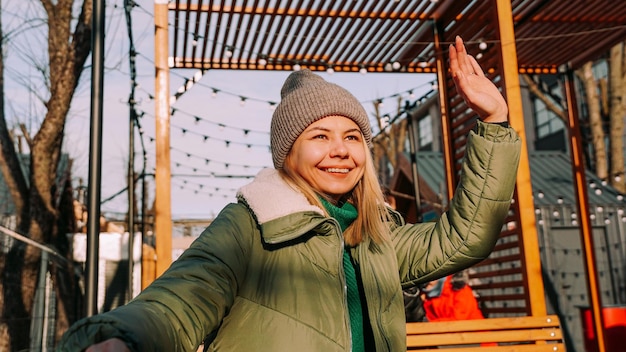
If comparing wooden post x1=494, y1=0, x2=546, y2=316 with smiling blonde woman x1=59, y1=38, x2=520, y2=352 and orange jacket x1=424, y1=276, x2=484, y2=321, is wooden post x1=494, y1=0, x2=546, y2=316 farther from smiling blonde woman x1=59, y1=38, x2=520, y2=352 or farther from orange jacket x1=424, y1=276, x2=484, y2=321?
smiling blonde woman x1=59, y1=38, x2=520, y2=352

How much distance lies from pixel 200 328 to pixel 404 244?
84cm

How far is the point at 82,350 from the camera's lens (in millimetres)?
994

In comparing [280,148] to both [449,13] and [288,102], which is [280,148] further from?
[449,13]

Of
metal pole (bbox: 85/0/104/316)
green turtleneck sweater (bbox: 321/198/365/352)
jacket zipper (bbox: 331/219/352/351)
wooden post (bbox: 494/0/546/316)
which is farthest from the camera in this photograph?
wooden post (bbox: 494/0/546/316)

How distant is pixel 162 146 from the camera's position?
5.95 m

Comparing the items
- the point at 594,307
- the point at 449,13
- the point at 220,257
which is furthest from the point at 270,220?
the point at 594,307

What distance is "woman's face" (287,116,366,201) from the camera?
70.5 inches

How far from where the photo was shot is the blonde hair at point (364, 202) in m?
1.78

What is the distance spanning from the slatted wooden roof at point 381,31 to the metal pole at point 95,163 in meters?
2.82

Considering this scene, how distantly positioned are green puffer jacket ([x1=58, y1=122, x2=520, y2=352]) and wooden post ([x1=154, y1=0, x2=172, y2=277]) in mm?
4234

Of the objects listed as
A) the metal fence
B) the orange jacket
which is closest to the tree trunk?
the orange jacket

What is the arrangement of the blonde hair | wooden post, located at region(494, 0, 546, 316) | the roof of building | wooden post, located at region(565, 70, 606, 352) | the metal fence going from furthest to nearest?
the roof of building
wooden post, located at region(565, 70, 606, 352)
the metal fence
wooden post, located at region(494, 0, 546, 316)
the blonde hair

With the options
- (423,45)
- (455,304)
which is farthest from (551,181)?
(455,304)

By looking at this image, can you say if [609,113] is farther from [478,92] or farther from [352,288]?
[352,288]
